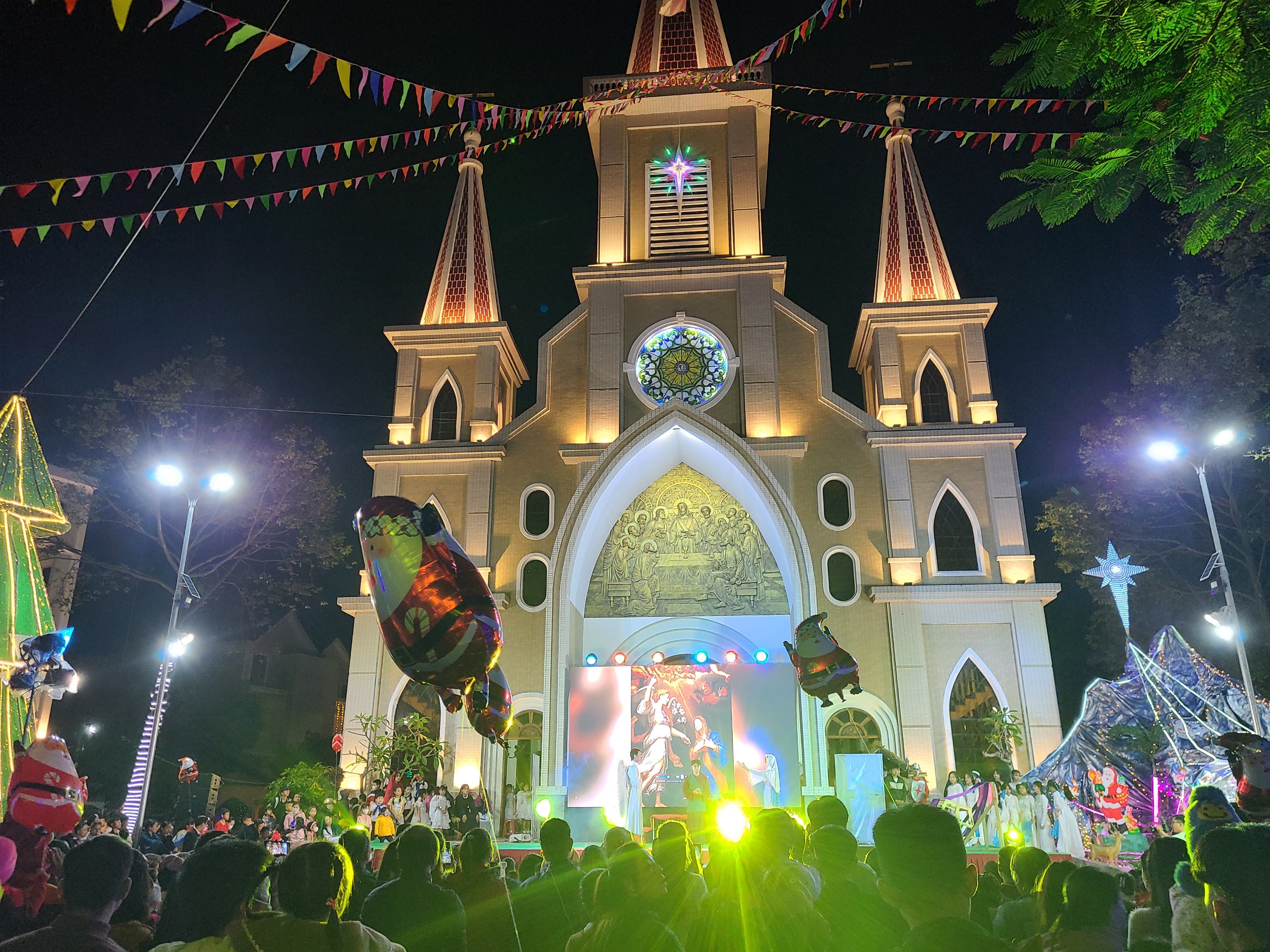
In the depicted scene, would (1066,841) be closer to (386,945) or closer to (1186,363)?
(1186,363)

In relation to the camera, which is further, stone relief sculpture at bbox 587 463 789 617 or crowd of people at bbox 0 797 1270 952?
stone relief sculpture at bbox 587 463 789 617

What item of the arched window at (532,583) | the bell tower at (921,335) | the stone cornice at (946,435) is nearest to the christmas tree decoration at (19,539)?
the arched window at (532,583)

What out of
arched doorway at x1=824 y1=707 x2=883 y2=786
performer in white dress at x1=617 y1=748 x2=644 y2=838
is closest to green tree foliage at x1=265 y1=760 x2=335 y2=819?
performer in white dress at x1=617 y1=748 x2=644 y2=838

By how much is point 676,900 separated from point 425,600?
4834 mm

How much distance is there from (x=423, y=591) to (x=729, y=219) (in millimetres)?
18118

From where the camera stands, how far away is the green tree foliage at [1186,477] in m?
19.2

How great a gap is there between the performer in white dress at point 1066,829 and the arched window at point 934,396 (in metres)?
9.35

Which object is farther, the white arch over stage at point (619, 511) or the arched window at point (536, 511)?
the arched window at point (536, 511)

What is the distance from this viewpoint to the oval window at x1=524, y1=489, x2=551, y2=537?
70.4 feet

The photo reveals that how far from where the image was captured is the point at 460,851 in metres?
4.11

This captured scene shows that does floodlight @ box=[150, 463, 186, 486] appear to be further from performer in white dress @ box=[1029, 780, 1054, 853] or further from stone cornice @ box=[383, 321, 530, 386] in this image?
performer in white dress @ box=[1029, 780, 1054, 853]

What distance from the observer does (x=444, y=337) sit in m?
23.2

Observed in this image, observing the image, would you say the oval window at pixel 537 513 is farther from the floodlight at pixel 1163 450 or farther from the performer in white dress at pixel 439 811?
the floodlight at pixel 1163 450

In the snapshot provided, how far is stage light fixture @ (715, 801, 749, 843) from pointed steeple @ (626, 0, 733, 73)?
24.4 meters
